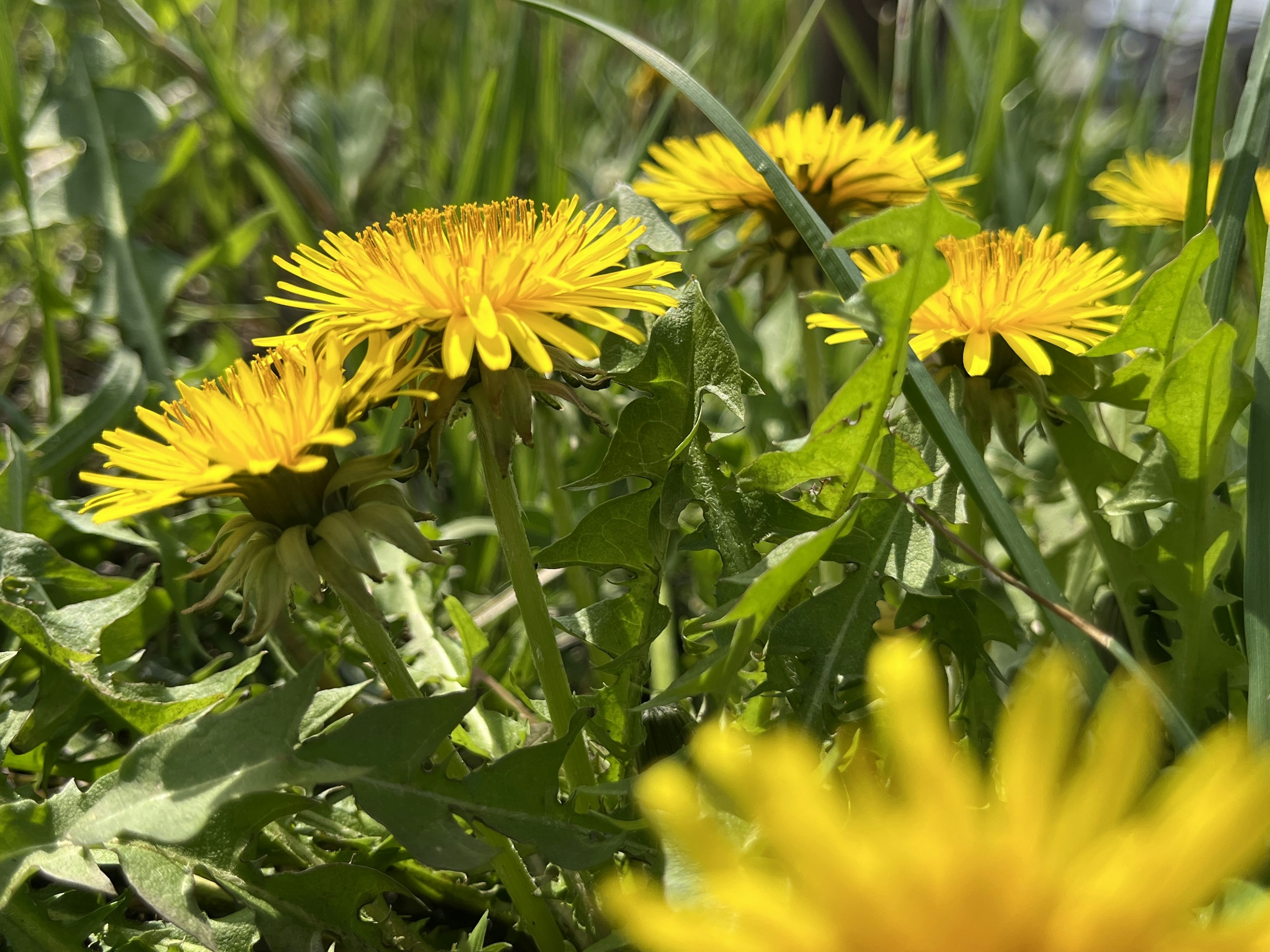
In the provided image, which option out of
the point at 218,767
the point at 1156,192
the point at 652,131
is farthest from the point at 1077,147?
the point at 218,767

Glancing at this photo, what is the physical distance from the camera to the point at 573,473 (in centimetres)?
135

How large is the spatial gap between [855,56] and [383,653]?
6.39 ft

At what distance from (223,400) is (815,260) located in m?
0.64

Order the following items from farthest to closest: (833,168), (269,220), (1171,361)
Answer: (269,220)
(833,168)
(1171,361)

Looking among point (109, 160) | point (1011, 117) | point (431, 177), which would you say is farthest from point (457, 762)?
point (1011, 117)

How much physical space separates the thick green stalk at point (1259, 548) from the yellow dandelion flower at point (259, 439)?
1.65 feet

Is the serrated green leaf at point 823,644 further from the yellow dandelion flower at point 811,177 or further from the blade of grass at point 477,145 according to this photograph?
the blade of grass at point 477,145

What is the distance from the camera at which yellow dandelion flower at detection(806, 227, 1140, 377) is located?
0.76 meters

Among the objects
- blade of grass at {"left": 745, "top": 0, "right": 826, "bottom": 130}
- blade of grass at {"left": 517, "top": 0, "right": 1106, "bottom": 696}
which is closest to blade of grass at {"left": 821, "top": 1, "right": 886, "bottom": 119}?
blade of grass at {"left": 745, "top": 0, "right": 826, "bottom": 130}

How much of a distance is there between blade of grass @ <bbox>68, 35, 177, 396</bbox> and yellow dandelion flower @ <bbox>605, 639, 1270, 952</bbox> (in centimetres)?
127

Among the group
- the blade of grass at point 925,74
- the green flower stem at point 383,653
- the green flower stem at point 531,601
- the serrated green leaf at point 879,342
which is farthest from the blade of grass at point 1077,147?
the green flower stem at point 383,653

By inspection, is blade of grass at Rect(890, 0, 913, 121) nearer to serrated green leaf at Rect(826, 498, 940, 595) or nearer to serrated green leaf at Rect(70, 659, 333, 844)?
serrated green leaf at Rect(826, 498, 940, 595)

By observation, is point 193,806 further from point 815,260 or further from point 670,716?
point 815,260

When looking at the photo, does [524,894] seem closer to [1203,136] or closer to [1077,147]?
[1203,136]
